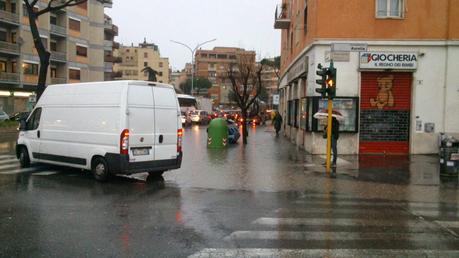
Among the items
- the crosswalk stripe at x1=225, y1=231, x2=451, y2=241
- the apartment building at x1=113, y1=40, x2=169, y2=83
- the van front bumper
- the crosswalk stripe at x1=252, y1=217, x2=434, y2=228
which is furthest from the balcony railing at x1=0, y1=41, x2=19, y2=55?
the apartment building at x1=113, y1=40, x2=169, y2=83

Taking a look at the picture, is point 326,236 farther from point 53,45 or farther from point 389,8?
point 53,45

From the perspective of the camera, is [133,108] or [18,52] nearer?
[133,108]

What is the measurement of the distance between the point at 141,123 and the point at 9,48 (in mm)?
44365

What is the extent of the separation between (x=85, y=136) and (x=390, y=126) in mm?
12268

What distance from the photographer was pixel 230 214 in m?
7.75

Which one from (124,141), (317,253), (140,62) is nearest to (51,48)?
(124,141)

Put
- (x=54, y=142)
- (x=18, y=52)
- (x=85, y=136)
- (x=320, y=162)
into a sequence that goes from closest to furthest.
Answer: (x=85, y=136) < (x=54, y=142) < (x=320, y=162) < (x=18, y=52)

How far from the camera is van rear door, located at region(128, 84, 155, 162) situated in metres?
10.4

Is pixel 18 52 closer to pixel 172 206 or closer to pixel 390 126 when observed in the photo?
pixel 390 126

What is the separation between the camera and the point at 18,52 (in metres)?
49.9

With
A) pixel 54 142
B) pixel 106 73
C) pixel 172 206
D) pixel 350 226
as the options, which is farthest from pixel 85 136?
pixel 106 73

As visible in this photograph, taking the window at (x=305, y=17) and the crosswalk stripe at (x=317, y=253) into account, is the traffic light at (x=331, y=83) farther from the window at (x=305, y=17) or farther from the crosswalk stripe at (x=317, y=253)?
the window at (x=305, y=17)

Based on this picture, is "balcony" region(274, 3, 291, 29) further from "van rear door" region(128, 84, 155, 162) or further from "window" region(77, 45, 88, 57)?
"window" region(77, 45, 88, 57)

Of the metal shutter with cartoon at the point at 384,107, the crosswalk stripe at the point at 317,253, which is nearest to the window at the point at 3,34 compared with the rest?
the metal shutter with cartoon at the point at 384,107
